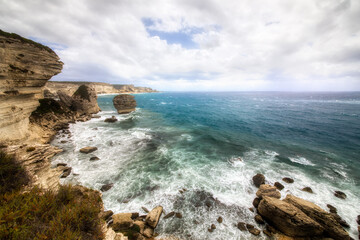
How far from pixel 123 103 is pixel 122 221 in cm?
4677

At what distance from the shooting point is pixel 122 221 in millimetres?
10008

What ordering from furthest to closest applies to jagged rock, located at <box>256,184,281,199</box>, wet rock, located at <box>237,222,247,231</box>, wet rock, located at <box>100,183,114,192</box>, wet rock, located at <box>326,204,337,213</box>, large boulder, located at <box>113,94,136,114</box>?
1. large boulder, located at <box>113,94,136,114</box>
2. wet rock, located at <box>100,183,114,192</box>
3. jagged rock, located at <box>256,184,281,199</box>
4. wet rock, located at <box>326,204,337,213</box>
5. wet rock, located at <box>237,222,247,231</box>

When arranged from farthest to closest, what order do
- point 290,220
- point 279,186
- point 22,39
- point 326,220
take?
point 22,39 → point 279,186 → point 326,220 → point 290,220

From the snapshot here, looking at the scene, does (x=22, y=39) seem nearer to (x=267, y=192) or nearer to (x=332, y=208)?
(x=267, y=192)

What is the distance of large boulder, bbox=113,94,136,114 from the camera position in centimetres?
4980

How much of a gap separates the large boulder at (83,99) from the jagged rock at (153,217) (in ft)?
142

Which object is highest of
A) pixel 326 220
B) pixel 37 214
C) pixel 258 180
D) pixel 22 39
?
pixel 22 39

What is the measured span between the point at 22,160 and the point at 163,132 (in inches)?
933

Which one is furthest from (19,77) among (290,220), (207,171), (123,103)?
Answer: (123,103)

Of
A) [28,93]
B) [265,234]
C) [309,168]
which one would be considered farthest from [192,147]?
[28,93]

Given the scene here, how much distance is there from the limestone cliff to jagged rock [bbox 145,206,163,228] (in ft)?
56.4

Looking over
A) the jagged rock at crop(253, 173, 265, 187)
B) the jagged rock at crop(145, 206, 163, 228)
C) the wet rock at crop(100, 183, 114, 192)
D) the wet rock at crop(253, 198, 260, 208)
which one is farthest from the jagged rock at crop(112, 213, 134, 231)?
the jagged rock at crop(253, 173, 265, 187)

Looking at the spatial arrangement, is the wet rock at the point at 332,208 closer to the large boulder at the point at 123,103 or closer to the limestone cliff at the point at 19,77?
the limestone cliff at the point at 19,77

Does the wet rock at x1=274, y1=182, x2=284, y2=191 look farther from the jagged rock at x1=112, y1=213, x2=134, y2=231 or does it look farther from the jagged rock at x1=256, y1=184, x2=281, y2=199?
the jagged rock at x1=112, y1=213, x2=134, y2=231
